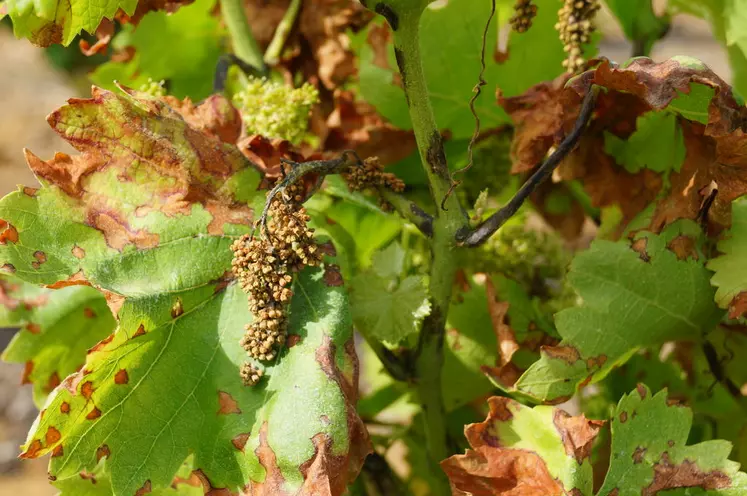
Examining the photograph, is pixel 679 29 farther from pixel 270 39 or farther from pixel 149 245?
pixel 149 245

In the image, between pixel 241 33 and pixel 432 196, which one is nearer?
pixel 432 196

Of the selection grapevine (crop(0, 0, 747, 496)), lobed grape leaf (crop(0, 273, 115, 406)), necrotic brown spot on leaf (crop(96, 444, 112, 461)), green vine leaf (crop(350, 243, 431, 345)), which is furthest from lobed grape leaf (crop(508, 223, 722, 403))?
lobed grape leaf (crop(0, 273, 115, 406))

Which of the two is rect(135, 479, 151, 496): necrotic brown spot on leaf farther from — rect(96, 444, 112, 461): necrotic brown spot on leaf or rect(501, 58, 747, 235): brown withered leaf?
rect(501, 58, 747, 235): brown withered leaf

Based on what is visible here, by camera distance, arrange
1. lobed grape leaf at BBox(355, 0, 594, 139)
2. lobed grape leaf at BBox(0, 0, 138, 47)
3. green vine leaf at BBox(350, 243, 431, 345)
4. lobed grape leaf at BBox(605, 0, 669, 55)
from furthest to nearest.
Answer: lobed grape leaf at BBox(605, 0, 669, 55), lobed grape leaf at BBox(355, 0, 594, 139), green vine leaf at BBox(350, 243, 431, 345), lobed grape leaf at BBox(0, 0, 138, 47)

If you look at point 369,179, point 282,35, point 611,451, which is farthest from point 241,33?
point 611,451

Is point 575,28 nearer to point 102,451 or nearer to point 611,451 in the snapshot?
point 611,451

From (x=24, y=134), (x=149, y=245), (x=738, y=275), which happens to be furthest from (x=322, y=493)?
(x=24, y=134)
